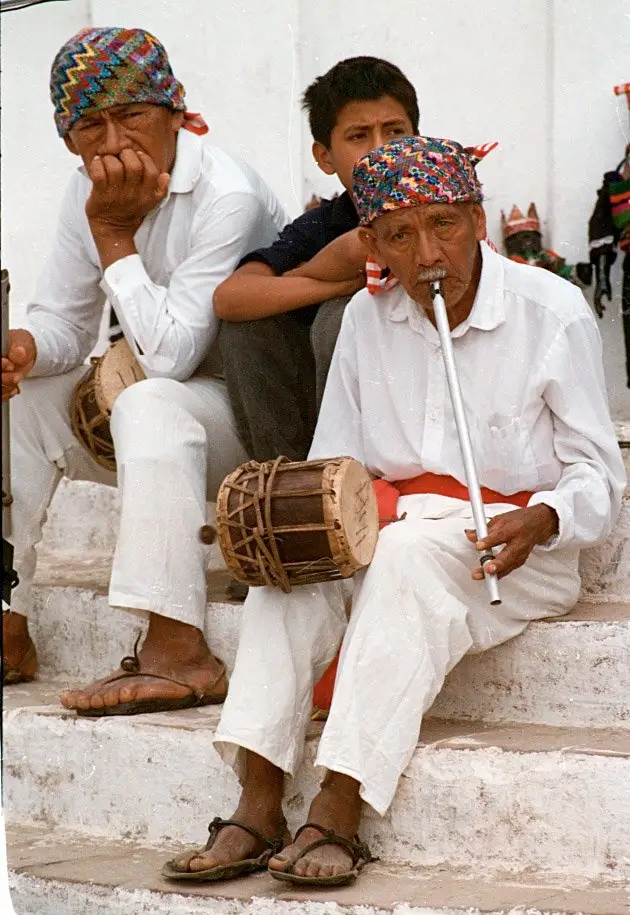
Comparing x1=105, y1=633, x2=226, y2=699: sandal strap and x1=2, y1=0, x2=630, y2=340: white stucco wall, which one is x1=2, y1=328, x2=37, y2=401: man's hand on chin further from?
x1=2, y1=0, x2=630, y2=340: white stucco wall

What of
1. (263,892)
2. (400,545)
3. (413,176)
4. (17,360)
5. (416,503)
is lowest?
(263,892)

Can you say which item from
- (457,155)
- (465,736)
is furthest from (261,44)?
(465,736)

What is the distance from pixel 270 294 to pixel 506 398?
0.76 m

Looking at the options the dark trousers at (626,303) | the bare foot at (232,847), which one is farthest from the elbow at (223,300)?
the dark trousers at (626,303)

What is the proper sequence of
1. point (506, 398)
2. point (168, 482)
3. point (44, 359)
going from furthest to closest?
1. point (44, 359)
2. point (168, 482)
3. point (506, 398)

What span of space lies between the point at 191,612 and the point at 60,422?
2.46 feet

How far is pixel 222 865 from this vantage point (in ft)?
9.04

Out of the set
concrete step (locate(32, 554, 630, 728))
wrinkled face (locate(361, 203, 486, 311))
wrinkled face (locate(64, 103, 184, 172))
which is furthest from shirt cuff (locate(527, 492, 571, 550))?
wrinkled face (locate(64, 103, 184, 172))

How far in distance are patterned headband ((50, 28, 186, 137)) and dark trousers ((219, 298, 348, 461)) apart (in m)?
0.64

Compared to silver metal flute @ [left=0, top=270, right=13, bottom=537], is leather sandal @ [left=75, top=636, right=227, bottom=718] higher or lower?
lower

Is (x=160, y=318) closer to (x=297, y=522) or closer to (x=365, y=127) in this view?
(x=365, y=127)

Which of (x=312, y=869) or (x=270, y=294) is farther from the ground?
(x=270, y=294)

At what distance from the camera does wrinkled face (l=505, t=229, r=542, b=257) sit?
4898mm

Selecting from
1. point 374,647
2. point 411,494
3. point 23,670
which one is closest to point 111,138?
point 411,494
